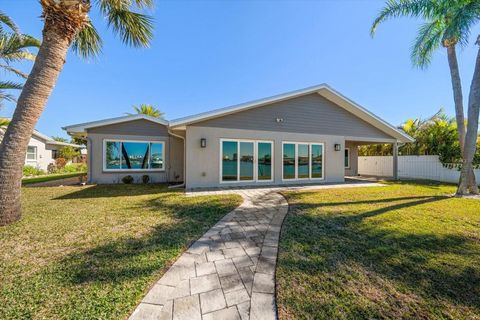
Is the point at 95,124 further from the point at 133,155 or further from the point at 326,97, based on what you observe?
the point at 326,97

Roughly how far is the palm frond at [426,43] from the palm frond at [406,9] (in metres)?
1.22

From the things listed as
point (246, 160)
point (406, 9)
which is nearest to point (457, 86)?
point (406, 9)

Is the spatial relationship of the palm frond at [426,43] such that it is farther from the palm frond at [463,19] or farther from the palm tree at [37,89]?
the palm tree at [37,89]

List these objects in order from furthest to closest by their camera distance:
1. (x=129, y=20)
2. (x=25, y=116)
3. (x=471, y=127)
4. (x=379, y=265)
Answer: (x=471, y=127) < (x=129, y=20) < (x=25, y=116) < (x=379, y=265)

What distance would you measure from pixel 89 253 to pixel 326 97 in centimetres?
1196

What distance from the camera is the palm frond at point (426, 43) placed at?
28.3 ft

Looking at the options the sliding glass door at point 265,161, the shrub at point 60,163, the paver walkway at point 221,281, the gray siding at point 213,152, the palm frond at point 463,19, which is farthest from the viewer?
the shrub at point 60,163

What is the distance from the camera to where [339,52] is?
38.4 feet

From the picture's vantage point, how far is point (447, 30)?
6.80 metres

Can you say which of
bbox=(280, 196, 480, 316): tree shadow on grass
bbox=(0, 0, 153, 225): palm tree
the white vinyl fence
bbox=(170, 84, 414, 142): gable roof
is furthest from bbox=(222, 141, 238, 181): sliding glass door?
the white vinyl fence

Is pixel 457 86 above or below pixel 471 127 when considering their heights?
above

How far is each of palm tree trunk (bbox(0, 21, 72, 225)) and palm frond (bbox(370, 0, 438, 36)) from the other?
39.1 ft

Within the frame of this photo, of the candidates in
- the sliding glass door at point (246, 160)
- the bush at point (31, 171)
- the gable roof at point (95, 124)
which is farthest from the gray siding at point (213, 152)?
the bush at point (31, 171)

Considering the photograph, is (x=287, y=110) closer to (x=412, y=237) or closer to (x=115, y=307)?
(x=412, y=237)
